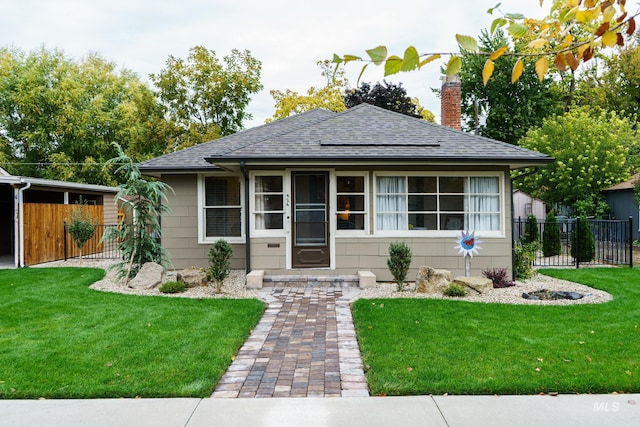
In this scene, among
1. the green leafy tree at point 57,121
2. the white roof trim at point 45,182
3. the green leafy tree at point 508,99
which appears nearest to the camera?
the white roof trim at point 45,182

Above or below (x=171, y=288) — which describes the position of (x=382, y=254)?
above

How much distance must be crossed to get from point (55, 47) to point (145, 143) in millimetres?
12373

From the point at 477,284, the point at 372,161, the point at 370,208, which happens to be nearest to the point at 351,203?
the point at 370,208

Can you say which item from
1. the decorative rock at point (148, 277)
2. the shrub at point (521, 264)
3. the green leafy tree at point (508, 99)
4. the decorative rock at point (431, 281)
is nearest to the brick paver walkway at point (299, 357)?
the decorative rock at point (431, 281)

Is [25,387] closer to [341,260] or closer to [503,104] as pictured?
[341,260]

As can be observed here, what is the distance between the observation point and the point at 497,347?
189 inches

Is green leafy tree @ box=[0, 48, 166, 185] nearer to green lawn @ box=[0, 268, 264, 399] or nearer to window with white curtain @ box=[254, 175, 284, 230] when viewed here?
window with white curtain @ box=[254, 175, 284, 230]

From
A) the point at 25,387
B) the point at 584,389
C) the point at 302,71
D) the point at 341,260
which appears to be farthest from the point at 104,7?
the point at 302,71

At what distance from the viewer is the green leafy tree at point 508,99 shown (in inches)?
1000

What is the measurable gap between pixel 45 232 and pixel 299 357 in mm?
11744

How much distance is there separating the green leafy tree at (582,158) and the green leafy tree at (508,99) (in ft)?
23.3

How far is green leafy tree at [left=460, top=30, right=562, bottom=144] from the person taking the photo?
25.4 m

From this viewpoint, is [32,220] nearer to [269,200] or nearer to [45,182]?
[45,182]

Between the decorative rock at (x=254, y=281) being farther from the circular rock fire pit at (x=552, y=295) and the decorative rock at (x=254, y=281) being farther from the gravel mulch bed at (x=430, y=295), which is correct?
the circular rock fire pit at (x=552, y=295)
